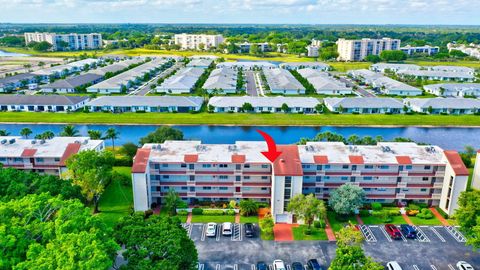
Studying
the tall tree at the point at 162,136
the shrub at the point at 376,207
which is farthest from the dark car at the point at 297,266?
the tall tree at the point at 162,136

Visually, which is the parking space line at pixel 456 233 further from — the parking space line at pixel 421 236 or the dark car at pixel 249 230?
the dark car at pixel 249 230

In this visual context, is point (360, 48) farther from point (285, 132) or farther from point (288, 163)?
point (288, 163)

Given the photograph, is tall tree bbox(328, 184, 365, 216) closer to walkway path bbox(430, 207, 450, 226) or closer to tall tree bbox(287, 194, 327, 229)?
tall tree bbox(287, 194, 327, 229)

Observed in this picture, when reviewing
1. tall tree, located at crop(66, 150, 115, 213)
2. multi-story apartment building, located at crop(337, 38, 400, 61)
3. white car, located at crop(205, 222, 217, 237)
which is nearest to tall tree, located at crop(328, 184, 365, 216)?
white car, located at crop(205, 222, 217, 237)

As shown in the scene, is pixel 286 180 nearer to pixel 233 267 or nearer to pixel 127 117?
pixel 233 267

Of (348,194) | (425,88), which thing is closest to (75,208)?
(348,194)

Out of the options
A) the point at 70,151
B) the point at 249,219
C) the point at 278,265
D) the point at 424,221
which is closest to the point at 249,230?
the point at 249,219
